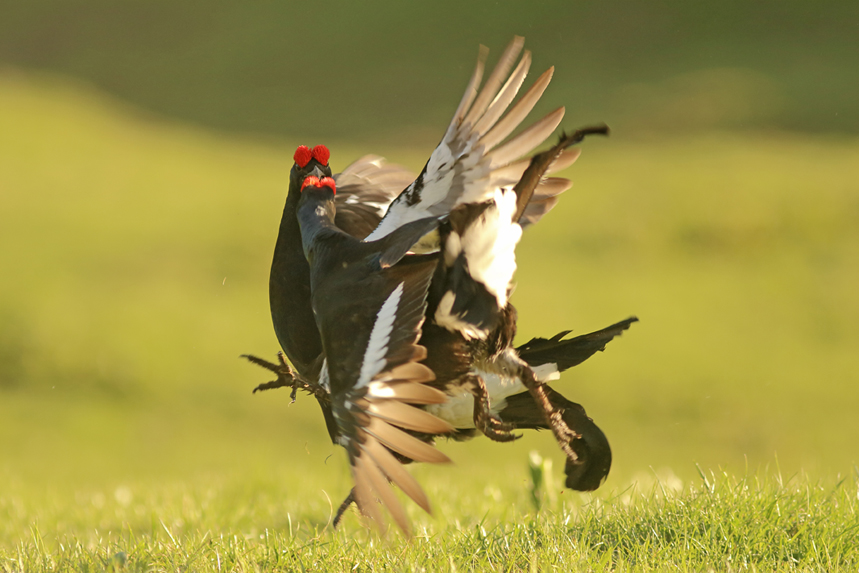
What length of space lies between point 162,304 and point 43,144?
10919 mm

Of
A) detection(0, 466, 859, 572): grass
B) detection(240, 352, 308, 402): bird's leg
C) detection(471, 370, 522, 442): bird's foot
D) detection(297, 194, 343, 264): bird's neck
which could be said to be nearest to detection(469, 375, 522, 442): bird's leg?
detection(471, 370, 522, 442): bird's foot

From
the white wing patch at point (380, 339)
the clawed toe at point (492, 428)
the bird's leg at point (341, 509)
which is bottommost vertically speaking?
the bird's leg at point (341, 509)

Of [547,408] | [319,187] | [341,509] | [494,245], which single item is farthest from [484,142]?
[341,509]

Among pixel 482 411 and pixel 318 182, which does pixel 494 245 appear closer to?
pixel 482 411

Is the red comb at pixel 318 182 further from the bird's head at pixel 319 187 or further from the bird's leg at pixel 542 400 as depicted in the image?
the bird's leg at pixel 542 400

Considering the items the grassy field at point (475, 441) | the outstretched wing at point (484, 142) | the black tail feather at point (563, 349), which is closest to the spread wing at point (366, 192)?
the outstretched wing at point (484, 142)

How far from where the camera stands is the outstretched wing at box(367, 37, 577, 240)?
364cm

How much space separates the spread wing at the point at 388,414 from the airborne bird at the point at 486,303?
20 centimetres

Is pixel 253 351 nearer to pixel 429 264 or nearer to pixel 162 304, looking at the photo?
pixel 162 304

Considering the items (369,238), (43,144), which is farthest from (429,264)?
(43,144)

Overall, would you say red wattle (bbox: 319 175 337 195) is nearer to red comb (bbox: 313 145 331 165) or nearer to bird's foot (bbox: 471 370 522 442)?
red comb (bbox: 313 145 331 165)

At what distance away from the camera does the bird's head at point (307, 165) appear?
478cm

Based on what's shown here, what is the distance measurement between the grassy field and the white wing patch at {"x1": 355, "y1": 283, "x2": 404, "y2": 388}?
2.53 ft

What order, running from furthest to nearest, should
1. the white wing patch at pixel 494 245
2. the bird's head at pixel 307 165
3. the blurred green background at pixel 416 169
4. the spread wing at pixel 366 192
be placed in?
the blurred green background at pixel 416 169
the spread wing at pixel 366 192
the bird's head at pixel 307 165
the white wing patch at pixel 494 245
